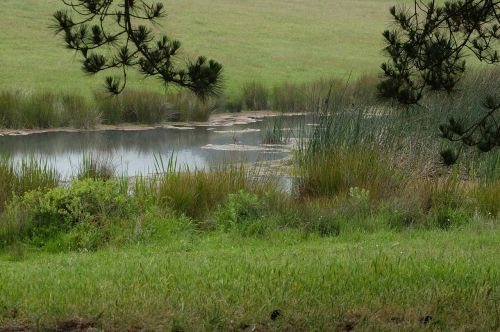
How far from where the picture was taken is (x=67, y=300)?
550cm

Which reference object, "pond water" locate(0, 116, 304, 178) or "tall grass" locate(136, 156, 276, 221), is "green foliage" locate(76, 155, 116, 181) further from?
"pond water" locate(0, 116, 304, 178)

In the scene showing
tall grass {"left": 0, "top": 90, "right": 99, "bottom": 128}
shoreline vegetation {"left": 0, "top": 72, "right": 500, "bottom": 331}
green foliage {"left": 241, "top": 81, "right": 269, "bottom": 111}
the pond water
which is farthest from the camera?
green foliage {"left": 241, "top": 81, "right": 269, "bottom": 111}

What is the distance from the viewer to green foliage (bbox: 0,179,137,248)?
873cm

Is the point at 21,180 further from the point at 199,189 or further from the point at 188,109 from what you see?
the point at 188,109

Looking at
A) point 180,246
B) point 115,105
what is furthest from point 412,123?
point 115,105

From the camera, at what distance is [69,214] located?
29.0 feet

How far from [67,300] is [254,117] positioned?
61.4ft

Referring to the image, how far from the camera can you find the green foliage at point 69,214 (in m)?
8.73

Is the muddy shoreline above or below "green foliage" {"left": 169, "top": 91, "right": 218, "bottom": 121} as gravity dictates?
below

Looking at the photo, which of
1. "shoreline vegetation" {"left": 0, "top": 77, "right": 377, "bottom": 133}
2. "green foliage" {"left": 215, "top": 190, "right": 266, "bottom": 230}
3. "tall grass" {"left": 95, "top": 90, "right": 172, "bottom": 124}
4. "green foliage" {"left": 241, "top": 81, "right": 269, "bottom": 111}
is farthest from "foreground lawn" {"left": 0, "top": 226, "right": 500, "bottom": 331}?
"green foliage" {"left": 241, "top": 81, "right": 269, "bottom": 111}

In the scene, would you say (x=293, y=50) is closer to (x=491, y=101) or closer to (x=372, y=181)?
(x=372, y=181)

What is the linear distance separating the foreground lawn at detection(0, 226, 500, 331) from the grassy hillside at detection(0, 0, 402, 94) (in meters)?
16.4

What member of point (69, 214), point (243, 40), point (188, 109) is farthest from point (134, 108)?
point (243, 40)

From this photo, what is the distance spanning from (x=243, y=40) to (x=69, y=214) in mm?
29516
